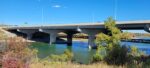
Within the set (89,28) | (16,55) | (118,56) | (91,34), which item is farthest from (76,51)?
(16,55)

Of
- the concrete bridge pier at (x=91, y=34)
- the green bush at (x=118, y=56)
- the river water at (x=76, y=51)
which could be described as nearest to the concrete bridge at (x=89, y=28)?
the concrete bridge pier at (x=91, y=34)

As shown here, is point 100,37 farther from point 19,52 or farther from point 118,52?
point 19,52

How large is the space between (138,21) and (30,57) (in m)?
59.4

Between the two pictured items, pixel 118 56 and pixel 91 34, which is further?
pixel 91 34

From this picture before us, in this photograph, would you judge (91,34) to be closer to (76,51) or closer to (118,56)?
(76,51)

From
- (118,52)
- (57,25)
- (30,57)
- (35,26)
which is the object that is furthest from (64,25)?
(30,57)

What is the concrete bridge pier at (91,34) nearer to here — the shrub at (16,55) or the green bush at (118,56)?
the green bush at (118,56)

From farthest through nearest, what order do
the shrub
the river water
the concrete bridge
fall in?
the concrete bridge < the river water < the shrub

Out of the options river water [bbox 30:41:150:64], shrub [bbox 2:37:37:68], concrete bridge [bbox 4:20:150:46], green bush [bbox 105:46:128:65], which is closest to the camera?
shrub [bbox 2:37:37:68]

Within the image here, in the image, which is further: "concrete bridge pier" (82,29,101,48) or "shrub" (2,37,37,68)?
"concrete bridge pier" (82,29,101,48)

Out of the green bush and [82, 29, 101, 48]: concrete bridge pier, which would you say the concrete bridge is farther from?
the green bush

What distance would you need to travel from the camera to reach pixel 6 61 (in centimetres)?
970

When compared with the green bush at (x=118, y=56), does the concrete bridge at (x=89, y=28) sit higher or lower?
lower

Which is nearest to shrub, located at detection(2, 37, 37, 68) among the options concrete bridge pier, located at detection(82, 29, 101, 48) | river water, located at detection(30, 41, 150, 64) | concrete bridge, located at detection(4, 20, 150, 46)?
river water, located at detection(30, 41, 150, 64)
